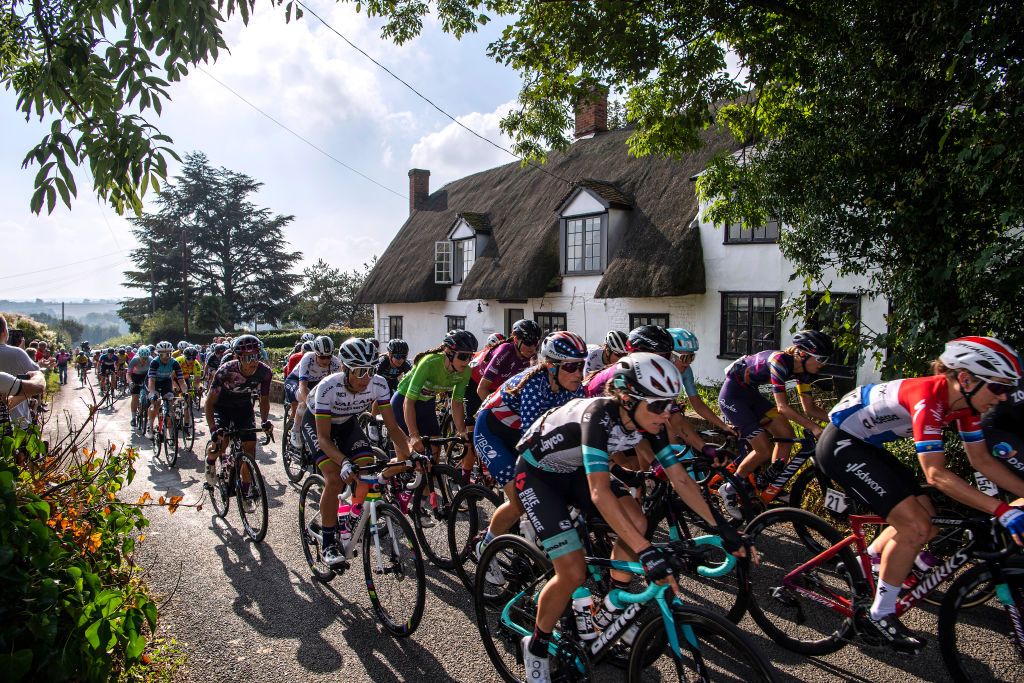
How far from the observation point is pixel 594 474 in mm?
3189

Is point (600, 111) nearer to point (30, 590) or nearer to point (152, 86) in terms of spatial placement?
point (152, 86)

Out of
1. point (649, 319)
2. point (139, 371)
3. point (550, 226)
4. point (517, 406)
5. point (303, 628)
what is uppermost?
point (550, 226)

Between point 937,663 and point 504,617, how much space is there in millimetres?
2796

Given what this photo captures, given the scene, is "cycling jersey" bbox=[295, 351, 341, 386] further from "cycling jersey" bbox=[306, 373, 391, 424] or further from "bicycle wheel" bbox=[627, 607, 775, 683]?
"bicycle wheel" bbox=[627, 607, 775, 683]

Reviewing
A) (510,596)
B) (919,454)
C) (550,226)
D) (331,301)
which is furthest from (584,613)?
(331,301)

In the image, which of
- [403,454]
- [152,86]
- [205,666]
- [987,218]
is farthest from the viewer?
[987,218]

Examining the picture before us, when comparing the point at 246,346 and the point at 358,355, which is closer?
the point at 358,355

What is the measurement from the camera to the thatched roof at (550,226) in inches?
685

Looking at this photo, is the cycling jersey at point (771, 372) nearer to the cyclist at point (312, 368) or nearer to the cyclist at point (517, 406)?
the cyclist at point (517, 406)

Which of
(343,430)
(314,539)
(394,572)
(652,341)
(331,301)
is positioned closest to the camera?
(394,572)

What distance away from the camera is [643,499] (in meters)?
5.21

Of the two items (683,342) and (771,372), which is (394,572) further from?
(771,372)

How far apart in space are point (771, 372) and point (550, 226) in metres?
16.7

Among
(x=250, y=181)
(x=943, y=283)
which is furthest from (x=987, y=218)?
(x=250, y=181)
